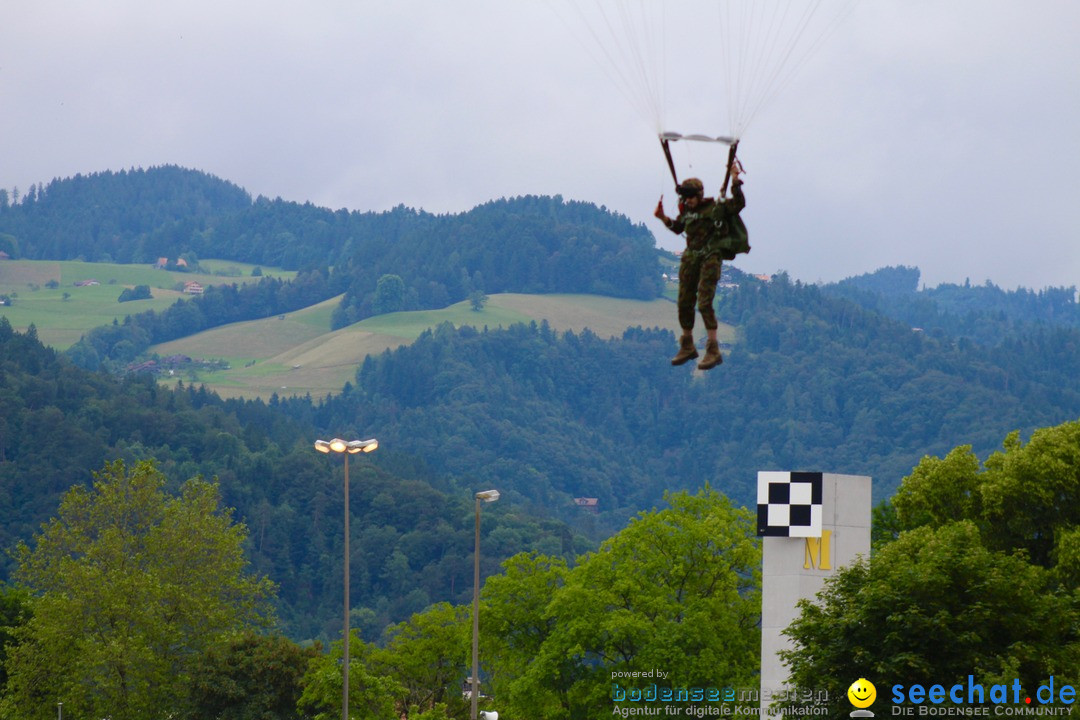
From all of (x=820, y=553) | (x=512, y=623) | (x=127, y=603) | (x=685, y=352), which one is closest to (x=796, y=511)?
(x=820, y=553)

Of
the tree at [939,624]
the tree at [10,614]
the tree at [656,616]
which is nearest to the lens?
the tree at [939,624]

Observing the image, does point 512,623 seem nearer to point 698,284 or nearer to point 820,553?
point 820,553

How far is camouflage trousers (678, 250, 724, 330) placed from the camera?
20312mm

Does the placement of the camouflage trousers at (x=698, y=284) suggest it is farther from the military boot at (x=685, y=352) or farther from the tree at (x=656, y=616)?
the tree at (x=656, y=616)

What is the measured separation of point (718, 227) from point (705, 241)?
234 mm

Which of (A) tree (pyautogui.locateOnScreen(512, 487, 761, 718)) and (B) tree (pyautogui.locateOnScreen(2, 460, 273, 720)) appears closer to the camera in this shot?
(A) tree (pyautogui.locateOnScreen(512, 487, 761, 718))

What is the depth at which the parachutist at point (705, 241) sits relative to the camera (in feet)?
66.5

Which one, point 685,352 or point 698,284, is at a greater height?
Answer: point 698,284

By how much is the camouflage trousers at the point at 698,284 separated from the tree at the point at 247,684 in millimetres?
44205

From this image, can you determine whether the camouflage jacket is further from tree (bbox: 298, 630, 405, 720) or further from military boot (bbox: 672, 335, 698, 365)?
tree (bbox: 298, 630, 405, 720)

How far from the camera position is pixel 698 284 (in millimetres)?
20672

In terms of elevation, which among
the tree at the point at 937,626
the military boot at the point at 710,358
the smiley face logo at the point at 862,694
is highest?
the military boot at the point at 710,358

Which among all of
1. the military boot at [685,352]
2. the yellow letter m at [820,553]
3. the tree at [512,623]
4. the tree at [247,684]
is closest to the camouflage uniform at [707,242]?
the military boot at [685,352]

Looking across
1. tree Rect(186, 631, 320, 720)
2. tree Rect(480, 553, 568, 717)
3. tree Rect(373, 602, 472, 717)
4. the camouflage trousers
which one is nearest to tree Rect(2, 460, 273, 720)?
tree Rect(186, 631, 320, 720)
